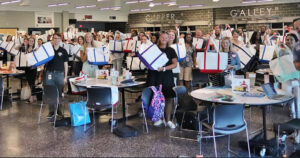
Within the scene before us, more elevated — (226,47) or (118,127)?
A: (226,47)

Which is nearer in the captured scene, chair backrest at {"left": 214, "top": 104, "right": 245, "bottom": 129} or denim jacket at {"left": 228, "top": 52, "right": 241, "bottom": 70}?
chair backrest at {"left": 214, "top": 104, "right": 245, "bottom": 129}

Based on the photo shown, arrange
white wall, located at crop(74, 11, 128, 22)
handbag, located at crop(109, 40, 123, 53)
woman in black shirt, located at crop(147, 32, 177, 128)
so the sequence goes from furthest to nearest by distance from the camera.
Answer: white wall, located at crop(74, 11, 128, 22) → handbag, located at crop(109, 40, 123, 53) → woman in black shirt, located at crop(147, 32, 177, 128)

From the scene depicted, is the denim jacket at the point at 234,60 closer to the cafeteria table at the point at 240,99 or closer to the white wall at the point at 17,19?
the cafeteria table at the point at 240,99

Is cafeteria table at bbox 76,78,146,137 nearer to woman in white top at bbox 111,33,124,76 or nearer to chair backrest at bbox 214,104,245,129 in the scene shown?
chair backrest at bbox 214,104,245,129

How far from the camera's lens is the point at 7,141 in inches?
193

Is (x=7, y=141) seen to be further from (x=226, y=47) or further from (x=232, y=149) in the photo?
(x=226, y=47)

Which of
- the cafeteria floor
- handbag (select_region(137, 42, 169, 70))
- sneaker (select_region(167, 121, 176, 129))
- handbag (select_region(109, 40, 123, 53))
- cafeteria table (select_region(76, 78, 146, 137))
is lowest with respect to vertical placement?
the cafeteria floor

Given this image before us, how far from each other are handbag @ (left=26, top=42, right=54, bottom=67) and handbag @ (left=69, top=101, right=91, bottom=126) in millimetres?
1021

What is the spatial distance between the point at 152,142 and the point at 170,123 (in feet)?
2.53

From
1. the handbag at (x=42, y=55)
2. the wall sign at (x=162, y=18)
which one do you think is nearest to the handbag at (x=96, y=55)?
the handbag at (x=42, y=55)

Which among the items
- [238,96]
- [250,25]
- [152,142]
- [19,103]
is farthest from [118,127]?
[250,25]

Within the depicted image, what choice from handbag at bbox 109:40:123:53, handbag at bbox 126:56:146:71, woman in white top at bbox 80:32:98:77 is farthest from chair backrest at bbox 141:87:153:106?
handbag at bbox 109:40:123:53

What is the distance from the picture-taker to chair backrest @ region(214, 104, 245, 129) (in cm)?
368

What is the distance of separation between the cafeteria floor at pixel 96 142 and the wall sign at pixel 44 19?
54.7 feet
